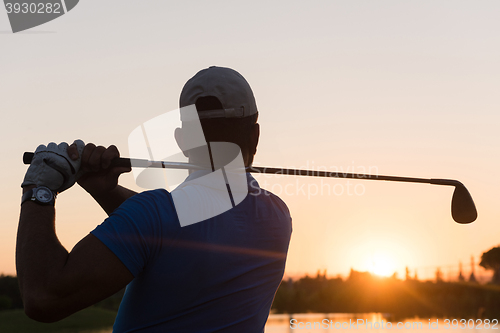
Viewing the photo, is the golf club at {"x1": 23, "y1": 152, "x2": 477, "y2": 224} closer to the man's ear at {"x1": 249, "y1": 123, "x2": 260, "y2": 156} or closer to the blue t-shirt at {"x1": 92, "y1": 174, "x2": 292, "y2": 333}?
the man's ear at {"x1": 249, "y1": 123, "x2": 260, "y2": 156}

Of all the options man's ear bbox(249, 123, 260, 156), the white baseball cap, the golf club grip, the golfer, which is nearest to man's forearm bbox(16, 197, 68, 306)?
the golfer

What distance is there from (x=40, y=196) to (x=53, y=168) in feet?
0.68

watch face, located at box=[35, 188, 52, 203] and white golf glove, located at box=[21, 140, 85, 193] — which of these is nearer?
watch face, located at box=[35, 188, 52, 203]

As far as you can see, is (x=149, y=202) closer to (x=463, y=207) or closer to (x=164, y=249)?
(x=164, y=249)

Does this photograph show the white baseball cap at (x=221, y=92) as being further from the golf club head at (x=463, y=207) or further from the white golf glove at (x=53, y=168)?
the golf club head at (x=463, y=207)

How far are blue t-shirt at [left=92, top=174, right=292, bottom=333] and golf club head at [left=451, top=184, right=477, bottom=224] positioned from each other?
2.62m

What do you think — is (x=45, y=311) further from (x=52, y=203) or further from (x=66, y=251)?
(x=52, y=203)

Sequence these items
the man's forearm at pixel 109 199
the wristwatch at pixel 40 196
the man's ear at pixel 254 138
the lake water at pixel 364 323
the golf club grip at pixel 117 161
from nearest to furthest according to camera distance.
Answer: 1. the wristwatch at pixel 40 196
2. the man's ear at pixel 254 138
3. the golf club grip at pixel 117 161
4. the man's forearm at pixel 109 199
5. the lake water at pixel 364 323

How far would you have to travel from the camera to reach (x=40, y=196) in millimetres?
1582

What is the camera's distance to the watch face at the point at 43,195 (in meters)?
1.57

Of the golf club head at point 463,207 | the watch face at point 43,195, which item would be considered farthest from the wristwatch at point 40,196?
the golf club head at point 463,207

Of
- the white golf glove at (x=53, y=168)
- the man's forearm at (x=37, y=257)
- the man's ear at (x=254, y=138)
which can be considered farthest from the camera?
the man's ear at (x=254, y=138)

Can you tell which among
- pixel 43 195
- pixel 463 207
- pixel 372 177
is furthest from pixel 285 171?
pixel 463 207

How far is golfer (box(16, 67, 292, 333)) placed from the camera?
136 centimetres
